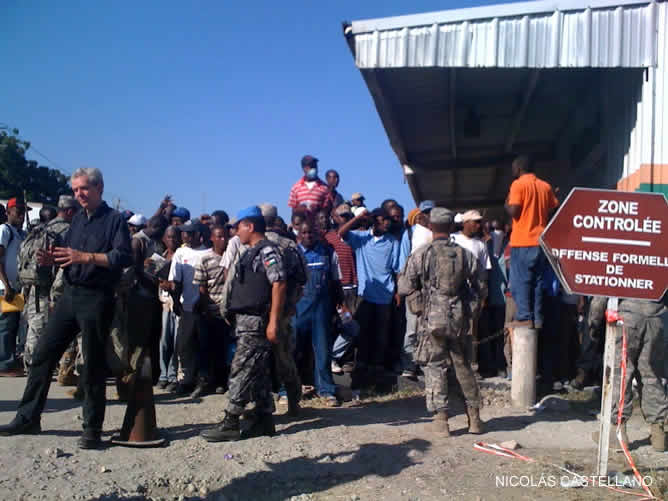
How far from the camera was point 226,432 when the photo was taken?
5.44 metres

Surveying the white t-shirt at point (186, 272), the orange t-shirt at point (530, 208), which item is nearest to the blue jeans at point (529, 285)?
the orange t-shirt at point (530, 208)

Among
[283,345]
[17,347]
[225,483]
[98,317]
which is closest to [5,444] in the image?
[98,317]

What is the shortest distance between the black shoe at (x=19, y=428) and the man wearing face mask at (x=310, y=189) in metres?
5.19

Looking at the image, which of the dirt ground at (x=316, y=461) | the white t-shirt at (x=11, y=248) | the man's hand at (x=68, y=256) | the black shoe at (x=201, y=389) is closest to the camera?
the dirt ground at (x=316, y=461)

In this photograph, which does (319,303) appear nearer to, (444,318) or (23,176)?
(444,318)

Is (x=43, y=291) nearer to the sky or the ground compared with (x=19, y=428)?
nearer to the sky

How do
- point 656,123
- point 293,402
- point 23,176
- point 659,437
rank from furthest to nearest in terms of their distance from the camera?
point 23,176, point 656,123, point 293,402, point 659,437

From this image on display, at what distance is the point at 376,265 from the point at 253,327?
9.37 feet

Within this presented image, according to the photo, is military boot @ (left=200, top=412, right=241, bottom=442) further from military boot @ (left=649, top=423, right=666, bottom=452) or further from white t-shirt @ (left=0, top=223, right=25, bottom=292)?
white t-shirt @ (left=0, top=223, right=25, bottom=292)

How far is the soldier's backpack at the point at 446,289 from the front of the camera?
5.85 metres

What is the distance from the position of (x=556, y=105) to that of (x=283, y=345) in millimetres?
7443

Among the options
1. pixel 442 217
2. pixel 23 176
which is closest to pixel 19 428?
pixel 442 217

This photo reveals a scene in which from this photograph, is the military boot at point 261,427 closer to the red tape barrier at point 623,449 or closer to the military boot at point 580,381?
the red tape barrier at point 623,449

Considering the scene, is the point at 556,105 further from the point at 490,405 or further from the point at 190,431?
the point at 190,431
